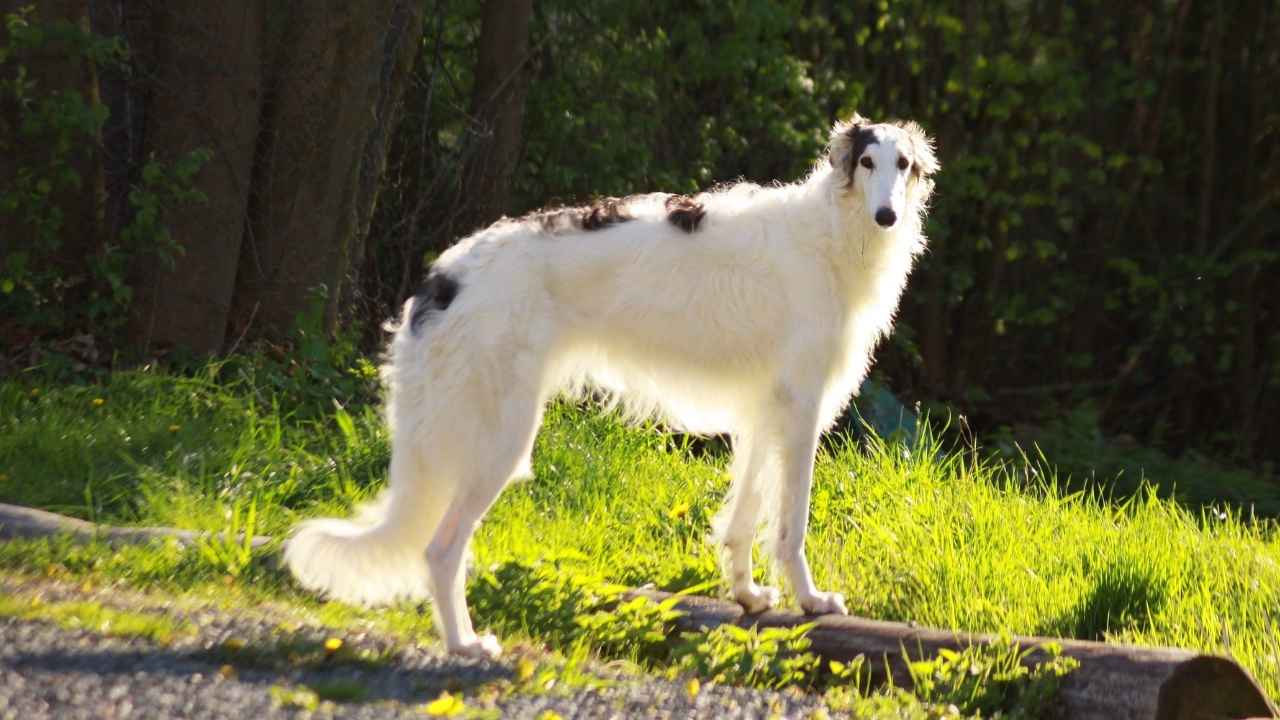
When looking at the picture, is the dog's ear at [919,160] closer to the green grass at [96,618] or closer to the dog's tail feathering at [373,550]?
the dog's tail feathering at [373,550]

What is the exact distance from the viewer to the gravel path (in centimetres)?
394

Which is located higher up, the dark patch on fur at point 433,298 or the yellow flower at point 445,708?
the dark patch on fur at point 433,298

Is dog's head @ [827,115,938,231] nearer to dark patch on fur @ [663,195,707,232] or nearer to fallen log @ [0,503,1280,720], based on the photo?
dark patch on fur @ [663,195,707,232]

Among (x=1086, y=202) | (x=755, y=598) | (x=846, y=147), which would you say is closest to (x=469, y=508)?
(x=755, y=598)

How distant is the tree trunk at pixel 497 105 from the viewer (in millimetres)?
10594

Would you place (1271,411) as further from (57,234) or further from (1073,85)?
(57,234)

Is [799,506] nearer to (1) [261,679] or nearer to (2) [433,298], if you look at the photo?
(2) [433,298]

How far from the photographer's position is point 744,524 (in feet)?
18.0

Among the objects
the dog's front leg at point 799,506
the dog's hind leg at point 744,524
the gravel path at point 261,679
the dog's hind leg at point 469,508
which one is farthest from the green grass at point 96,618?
the dog's front leg at point 799,506

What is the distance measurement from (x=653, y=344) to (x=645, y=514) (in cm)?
140

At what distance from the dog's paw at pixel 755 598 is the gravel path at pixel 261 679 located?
0.68 meters

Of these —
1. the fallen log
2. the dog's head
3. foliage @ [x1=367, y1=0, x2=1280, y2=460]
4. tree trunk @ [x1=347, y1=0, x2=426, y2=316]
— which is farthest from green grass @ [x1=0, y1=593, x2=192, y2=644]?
foliage @ [x1=367, y1=0, x2=1280, y2=460]

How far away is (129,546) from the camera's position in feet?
18.3

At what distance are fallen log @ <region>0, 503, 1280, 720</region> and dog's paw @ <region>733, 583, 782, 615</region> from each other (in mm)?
31
